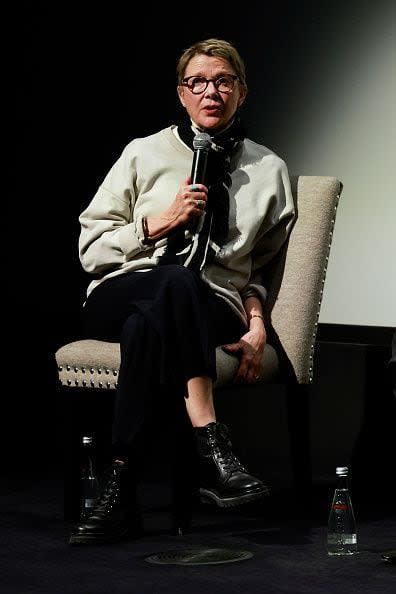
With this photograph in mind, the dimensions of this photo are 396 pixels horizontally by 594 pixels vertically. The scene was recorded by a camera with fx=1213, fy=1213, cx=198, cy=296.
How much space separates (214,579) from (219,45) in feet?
5.10

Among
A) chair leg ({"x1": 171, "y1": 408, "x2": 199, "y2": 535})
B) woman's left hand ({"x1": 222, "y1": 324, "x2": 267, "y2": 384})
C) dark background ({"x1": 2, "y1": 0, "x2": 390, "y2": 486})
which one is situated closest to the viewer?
chair leg ({"x1": 171, "y1": 408, "x2": 199, "y2": 535})

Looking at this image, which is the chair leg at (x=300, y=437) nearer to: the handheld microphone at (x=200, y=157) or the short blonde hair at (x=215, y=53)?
the handheld microphone at (x=200, y=157)

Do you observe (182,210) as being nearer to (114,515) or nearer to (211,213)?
(211,213)

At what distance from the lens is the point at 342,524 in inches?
119

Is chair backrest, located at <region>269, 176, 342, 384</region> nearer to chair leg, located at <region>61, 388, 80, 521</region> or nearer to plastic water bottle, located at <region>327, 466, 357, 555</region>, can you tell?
plastic water bottle, located at <region>327, 466, 357, 555</region>

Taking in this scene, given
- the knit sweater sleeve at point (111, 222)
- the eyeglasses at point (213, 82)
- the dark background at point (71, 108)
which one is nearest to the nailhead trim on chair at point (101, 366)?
the knit sweater sleeve at point (111, 222)

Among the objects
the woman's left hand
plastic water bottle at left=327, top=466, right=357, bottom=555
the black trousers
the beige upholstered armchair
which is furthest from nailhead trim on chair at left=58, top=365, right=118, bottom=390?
plastic water bottle at left=327, top=466, right=357, bottom=555

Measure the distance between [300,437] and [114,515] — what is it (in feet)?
2.39

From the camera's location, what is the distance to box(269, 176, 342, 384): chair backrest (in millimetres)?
3520

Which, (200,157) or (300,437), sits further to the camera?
(300,437)

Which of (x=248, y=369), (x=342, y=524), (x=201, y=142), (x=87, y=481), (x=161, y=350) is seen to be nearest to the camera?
(x=342, y=524)

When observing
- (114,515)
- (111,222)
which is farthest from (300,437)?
(111,222)

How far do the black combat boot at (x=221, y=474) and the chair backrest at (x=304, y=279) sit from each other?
0.53 m

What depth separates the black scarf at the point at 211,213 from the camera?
342 centimetres
